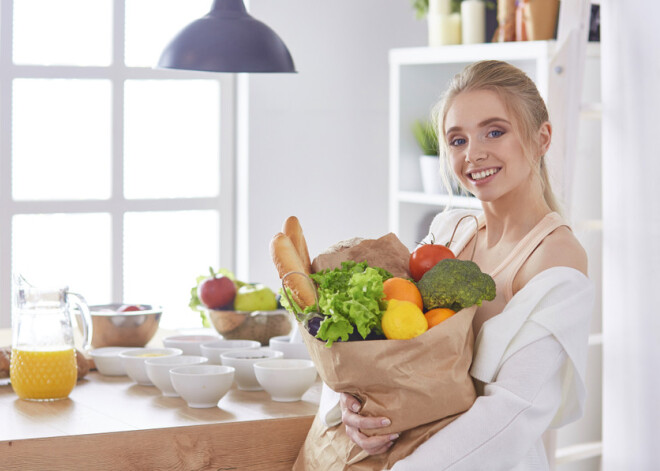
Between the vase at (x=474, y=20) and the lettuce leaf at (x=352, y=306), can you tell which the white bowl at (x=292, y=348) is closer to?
the lettuce leaf at (x=352, y=306)

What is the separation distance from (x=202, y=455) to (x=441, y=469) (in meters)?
0.43

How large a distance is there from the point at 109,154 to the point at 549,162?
1850 mm

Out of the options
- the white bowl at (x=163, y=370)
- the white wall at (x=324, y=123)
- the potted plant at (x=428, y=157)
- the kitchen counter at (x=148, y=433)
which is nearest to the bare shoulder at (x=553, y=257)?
the kitchen counter at (x=148, y=433)

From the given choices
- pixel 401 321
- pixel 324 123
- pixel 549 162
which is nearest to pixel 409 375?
pixel 401 321

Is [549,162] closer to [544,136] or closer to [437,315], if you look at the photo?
[544,136]

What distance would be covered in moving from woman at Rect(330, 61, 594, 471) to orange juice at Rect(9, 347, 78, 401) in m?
0.52

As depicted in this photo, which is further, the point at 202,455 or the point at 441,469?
the point at 202,455

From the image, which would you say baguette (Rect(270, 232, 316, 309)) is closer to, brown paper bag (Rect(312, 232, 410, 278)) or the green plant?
brown paper bag (Rect(312, 232, 410, 278))

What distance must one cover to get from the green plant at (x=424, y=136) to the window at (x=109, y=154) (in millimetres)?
762

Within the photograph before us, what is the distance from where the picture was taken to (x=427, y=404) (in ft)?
4.49

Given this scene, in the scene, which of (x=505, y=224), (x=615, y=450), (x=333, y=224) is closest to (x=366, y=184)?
(x=333, y=224)

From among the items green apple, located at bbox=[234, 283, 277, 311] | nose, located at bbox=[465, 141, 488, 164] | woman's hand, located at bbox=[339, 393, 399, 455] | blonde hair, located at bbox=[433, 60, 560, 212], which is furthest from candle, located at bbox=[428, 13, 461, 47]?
woman's hand, located at bbox=[339, 393, 399, 455]

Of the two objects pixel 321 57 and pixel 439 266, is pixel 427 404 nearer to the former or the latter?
pixel 439 266

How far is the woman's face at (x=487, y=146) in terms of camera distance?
1.63m
